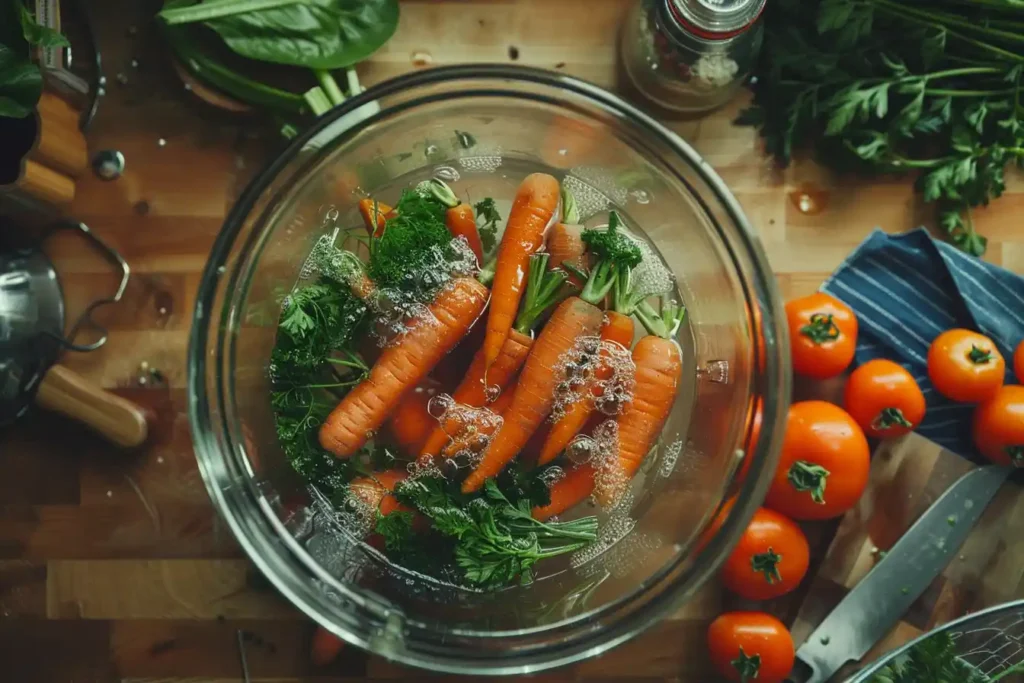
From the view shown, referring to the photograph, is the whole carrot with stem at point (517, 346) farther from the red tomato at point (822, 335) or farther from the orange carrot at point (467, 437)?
the red tomato at point (822, 335)

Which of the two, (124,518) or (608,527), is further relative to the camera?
(124,518)

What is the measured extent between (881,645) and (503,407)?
0.61m

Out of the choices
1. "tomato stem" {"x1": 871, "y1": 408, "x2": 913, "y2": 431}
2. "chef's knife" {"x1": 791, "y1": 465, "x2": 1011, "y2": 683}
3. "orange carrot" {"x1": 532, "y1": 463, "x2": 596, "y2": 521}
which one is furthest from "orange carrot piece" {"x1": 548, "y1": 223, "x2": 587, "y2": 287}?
"chef's knife" {"x1": 791, "y1": 465, "x2": 1011, "y2": 683}

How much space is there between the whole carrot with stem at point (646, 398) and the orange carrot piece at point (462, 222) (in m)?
0.22

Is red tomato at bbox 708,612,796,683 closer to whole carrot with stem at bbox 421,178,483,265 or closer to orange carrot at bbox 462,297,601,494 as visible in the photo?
orange carrot at bbox 462,297,601,494

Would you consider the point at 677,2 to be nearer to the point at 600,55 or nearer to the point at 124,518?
the point at 600,55

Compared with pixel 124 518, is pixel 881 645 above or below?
above

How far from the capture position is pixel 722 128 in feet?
3.67

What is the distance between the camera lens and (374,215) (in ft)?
3.16

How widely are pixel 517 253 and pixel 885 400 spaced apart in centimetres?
52

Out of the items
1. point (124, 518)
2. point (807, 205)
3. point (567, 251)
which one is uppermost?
point (807, 205)

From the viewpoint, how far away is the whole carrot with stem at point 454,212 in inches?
37.6

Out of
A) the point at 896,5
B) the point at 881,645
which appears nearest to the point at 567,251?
the point at 896,5

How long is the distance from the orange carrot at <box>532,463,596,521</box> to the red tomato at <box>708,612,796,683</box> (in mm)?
278
